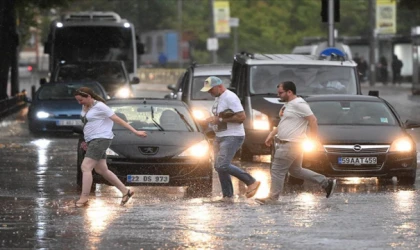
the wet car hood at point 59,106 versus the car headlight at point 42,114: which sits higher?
the wet car hood at point 59,106

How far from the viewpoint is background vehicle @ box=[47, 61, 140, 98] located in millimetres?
35219

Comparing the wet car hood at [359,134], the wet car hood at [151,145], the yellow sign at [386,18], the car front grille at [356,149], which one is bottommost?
the yellow sign at [386,18]

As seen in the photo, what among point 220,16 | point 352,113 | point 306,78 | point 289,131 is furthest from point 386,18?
point 289,131

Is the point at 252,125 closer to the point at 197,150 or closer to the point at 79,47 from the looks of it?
the point at 197,150

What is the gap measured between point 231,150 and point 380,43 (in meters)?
59.9

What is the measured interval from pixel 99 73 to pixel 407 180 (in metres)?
19.0

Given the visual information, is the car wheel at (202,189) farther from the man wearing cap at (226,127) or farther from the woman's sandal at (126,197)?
the woman's sandal at (126,197)

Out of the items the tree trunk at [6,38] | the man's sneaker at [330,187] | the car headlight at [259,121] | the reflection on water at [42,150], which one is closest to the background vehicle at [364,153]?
the man's sneaker at [330,187]

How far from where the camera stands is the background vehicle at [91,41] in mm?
39750

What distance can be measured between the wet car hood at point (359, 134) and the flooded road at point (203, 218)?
62 cm

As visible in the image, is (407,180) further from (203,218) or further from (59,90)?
(59,90)

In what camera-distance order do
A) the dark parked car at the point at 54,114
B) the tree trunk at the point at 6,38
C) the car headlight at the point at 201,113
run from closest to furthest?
1. the car headlight at the point at 201,113
2. the dark parked car at the point at 54,114
3. the tree trunk at the point at 6,38

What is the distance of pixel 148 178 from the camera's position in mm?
16516

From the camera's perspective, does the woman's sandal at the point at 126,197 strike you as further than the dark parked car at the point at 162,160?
No
